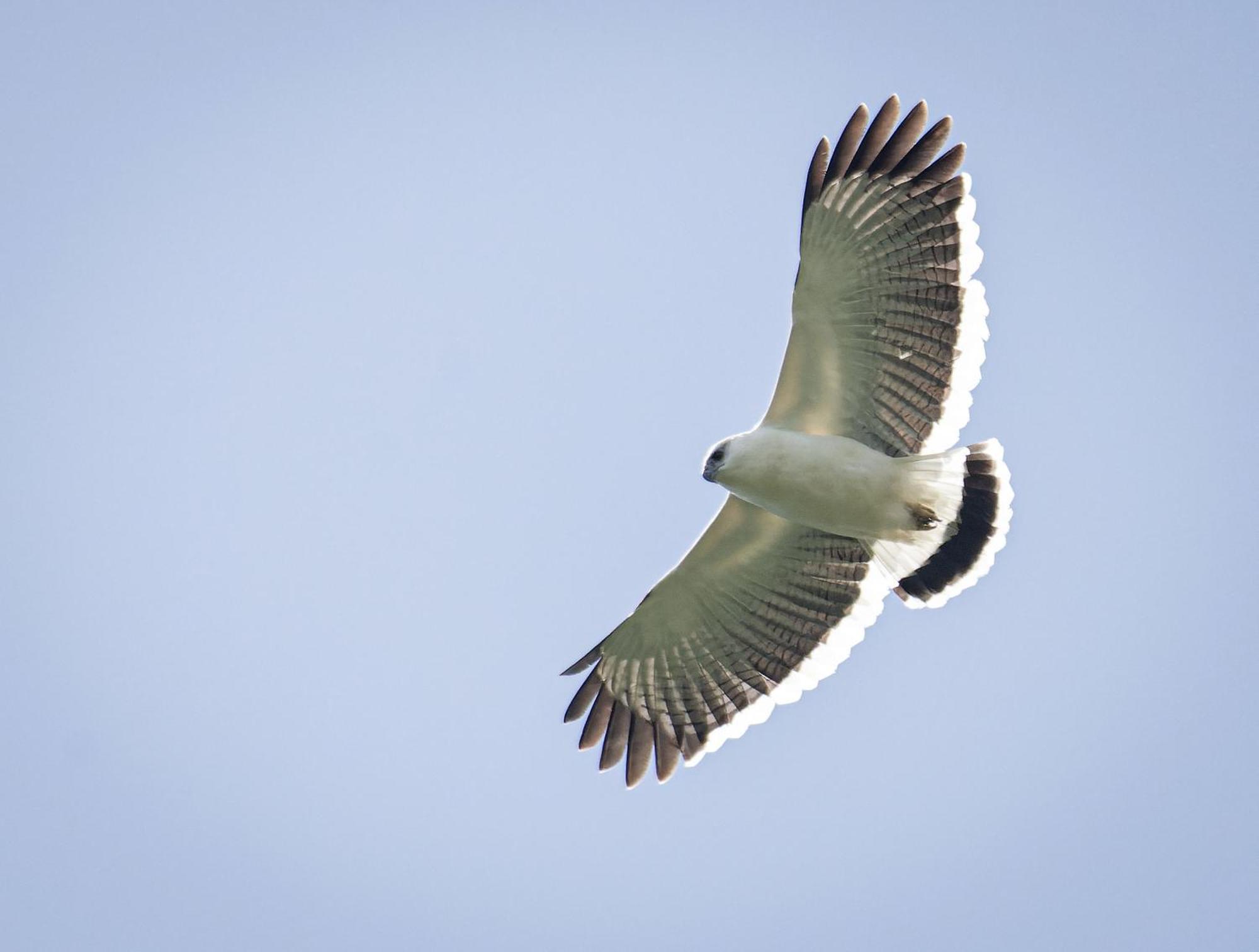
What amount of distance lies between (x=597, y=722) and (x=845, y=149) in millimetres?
4543

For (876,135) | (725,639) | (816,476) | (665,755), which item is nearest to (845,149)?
(876,135)

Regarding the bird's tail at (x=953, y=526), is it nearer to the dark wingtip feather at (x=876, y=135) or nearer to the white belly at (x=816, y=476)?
the white belly at (x=816, y=476)

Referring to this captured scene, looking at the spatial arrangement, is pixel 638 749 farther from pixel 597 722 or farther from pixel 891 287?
pixel 891 287

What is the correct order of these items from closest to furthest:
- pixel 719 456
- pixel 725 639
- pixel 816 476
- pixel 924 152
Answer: pixel 924 152 < pixel 816 476 < pixel 719 456 < pixel 725 639

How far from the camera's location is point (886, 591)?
1075 cm

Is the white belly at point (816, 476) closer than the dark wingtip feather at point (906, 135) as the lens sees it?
No

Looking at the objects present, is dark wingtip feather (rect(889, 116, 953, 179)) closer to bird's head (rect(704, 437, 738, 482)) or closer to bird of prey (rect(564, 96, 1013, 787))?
bird of prey (rect(564, 96, 1013, 787))

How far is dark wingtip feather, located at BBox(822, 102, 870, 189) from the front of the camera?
948 centimetres

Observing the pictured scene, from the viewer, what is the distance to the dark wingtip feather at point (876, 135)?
31.0 feet

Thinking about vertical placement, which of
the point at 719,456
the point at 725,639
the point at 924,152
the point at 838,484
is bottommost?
the point at 725,639

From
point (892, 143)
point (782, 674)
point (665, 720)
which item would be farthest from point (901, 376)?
point (665, 720)

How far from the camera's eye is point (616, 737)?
11250 millimetres

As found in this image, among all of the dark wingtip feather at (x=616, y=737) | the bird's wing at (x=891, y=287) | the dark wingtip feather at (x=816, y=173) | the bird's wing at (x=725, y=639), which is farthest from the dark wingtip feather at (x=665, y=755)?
the dark wingtip feather at (x=816, y=173)

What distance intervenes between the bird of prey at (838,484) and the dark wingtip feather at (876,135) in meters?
0.01
